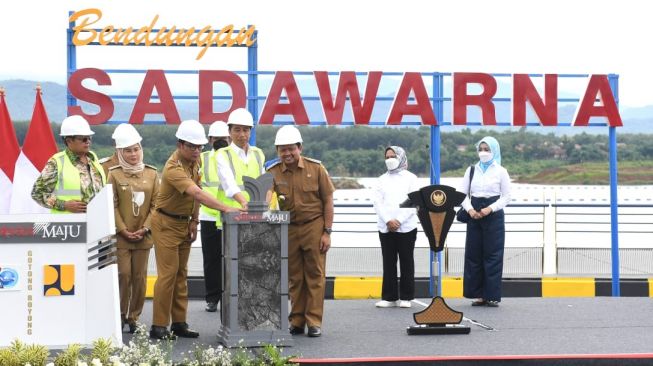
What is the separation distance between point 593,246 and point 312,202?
27.9ft

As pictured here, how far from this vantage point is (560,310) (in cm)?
1092

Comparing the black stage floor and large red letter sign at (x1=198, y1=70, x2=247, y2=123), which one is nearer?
the black stage floor

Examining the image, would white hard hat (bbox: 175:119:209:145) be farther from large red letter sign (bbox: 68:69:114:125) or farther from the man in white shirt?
large red letter sign (bbox: 68:69:114:125)

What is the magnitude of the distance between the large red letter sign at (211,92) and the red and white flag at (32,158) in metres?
2.82

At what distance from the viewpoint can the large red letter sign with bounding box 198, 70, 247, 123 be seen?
12.7 m

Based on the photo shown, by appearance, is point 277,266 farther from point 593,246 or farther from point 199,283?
point 593,246

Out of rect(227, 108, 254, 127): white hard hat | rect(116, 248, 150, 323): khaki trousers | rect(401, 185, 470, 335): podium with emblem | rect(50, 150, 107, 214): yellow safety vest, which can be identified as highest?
rect(227, 108, 254, 127): white hard hat

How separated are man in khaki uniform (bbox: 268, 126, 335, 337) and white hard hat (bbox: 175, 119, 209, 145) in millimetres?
737

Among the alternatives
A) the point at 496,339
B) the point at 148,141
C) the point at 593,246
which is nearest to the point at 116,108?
the point at 148,141

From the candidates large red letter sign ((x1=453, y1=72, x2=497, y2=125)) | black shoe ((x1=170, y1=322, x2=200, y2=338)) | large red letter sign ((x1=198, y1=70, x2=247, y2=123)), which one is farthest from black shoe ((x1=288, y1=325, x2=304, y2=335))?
large red letter sign ((x1=453, y1=72, x2=497, y2=125))

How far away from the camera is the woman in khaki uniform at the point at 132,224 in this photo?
30.9 ft

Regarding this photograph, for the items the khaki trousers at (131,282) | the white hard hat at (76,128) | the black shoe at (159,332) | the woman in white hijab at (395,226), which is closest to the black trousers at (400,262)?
the woman in white hijab at (395,226)

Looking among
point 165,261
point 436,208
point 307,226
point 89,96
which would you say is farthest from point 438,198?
point 89,96

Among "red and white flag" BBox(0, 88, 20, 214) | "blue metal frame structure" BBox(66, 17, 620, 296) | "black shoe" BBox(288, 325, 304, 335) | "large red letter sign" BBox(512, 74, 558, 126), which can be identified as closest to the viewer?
"black shoe" BBox(288, 325, 304, 335)
